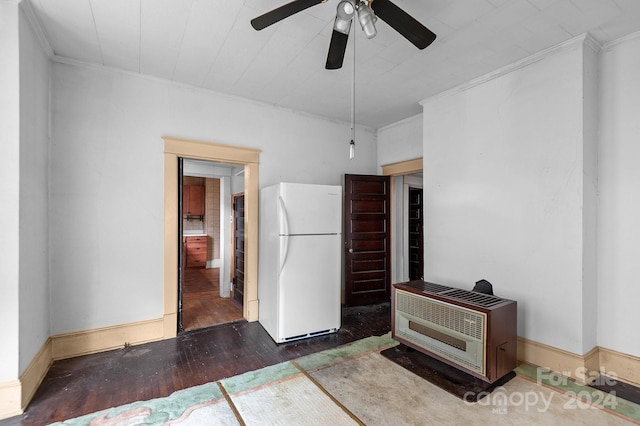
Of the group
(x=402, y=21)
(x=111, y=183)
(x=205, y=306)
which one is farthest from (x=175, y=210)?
(x=402, y=21)

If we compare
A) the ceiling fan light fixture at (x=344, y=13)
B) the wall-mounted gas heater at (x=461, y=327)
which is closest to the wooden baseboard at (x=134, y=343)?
the wall-mounted gas heater at (x=461, y=327)

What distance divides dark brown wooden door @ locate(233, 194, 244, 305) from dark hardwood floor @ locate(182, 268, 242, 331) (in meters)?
0.19

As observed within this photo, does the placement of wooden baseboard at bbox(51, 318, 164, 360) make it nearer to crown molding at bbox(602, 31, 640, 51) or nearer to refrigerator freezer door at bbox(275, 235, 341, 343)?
refrigerator freezer door at bbox(275, 235, 341, 343)

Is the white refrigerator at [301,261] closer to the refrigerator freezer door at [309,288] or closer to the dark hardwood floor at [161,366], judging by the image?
the refrigerator freezer door at [309,288]

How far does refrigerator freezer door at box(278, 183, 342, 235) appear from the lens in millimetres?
3186

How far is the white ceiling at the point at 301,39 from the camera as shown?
2107 mm

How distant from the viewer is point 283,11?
1612 millimetres

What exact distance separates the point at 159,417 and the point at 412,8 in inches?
130

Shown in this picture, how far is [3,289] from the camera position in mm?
1987

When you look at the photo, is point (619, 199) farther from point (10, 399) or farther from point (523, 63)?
point (10, 399)

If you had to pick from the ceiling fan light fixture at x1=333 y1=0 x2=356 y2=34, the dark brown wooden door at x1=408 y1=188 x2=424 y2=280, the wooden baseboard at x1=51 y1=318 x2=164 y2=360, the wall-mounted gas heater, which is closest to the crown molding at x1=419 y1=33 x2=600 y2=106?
the ceiling fan light fixture at x1=333 y1=0 x2=356 y2=34

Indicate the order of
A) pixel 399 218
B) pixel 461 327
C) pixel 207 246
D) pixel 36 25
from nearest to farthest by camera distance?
pixel 36 25, pixel 461 327, pixel 399 218, pixel 207 246

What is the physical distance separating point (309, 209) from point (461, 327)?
1840 millimetres

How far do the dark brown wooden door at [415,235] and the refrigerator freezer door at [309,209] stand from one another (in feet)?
9.20
